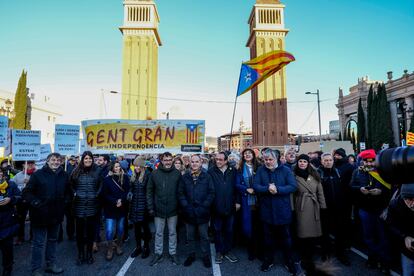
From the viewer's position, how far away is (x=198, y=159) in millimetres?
4461

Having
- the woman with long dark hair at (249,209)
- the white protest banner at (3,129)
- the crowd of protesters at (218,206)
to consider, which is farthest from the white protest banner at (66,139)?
the woman with long dark hair at (249,209)

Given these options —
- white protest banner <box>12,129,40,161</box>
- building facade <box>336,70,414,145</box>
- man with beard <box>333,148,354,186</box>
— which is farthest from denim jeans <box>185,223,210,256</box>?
building facade <box>336,70,414,145</box>

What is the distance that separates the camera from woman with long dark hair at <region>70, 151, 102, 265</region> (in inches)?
169

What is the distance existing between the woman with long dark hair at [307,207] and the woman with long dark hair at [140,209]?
2967 mm

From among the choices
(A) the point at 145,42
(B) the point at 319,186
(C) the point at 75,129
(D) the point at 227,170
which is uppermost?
(A) the point at 145,42

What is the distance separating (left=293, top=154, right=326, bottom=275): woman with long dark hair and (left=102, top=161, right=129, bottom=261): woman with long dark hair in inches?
135

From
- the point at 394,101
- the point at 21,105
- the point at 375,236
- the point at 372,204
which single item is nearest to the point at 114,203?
the point at 372,204

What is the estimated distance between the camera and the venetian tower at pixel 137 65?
160 ft

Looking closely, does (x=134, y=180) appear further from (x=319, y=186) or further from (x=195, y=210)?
(x=319, y=186)

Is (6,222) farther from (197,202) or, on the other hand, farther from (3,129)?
(3,129)

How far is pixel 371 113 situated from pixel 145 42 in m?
46.0

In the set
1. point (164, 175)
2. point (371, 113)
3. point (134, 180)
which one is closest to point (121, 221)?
point (134, 180)

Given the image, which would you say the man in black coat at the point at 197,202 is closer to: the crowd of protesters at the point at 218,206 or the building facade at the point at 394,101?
the crowd of protesters at the point at 218,206

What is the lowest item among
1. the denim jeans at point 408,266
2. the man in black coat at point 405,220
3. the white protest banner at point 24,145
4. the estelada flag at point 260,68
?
the denim jeans at point 408,266
